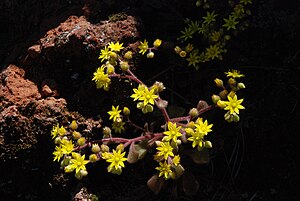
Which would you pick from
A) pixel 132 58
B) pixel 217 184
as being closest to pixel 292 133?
pixel 217 184

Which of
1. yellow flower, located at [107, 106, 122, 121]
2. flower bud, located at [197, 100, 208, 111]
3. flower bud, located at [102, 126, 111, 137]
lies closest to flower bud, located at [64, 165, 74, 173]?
flower bud, located at [102, 126, 111, 137]

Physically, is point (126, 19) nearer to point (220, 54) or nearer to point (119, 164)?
point (220, 54)

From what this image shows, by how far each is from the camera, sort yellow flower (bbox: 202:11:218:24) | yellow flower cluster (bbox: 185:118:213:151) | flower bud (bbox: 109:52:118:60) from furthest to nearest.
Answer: yellow flower (bbox: 202:11:218:24), flower bud (bbox: 109:52:118:60), yellow flower cluster (bbox: 185:118:213:151)

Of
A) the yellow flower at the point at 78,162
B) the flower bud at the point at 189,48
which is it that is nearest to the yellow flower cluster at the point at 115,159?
the yellow flower at the point at 78,162

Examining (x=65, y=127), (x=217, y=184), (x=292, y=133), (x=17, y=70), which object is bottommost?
(x=217, y=184)

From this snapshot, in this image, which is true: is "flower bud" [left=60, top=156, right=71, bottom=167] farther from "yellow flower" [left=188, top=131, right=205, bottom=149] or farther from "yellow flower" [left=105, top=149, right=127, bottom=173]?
"yellow flower" [left=188, top=131, right=205, bottom=149]

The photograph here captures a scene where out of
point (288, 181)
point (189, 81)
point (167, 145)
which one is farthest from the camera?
point (189, 81)

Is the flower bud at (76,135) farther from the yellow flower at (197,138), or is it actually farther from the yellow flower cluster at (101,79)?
the yellow flower at (197,138)
